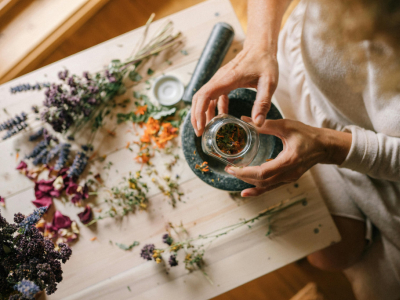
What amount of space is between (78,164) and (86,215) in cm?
20

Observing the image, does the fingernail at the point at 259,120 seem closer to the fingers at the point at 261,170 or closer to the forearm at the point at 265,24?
the fingers at the point at 261,170

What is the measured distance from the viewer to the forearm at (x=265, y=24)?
0.83m

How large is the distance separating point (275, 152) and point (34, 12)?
57.0 inches

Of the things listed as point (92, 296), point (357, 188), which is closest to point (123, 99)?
point (92, 296)

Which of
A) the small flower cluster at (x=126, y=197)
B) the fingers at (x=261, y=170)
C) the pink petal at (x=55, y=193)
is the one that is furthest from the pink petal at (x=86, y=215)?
the fingers at (x=261, y=170)

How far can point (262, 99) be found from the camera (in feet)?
2.46


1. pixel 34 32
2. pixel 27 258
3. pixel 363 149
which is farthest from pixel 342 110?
pixel 34 32

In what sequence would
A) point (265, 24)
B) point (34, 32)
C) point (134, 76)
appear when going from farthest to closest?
point (34, 32), point (134, 76), point (265, 24)

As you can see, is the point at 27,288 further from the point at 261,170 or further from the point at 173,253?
the point at 261,170

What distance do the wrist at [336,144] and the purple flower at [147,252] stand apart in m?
0.67

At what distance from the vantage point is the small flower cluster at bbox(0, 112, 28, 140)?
0.99m

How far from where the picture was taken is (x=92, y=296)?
37.4 inches

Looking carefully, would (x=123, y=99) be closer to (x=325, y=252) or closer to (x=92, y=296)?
(x=92, y=296)

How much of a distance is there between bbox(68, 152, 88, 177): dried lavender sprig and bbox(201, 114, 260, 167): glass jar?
1.68ft
